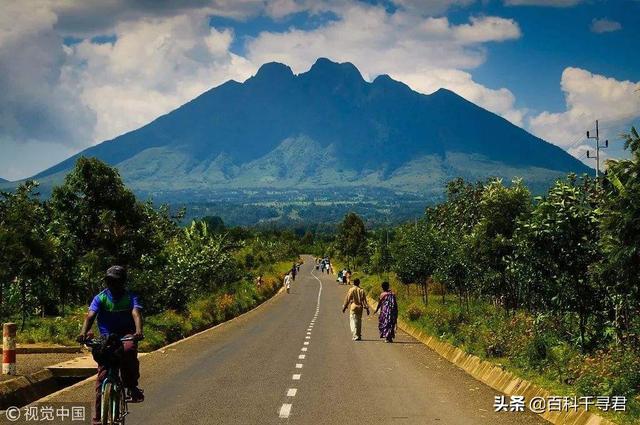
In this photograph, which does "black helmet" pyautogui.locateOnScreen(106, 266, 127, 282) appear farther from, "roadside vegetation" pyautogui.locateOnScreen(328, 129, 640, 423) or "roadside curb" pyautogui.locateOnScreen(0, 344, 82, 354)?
"roadside curb" pyautogui.locateOnScreen(0, 344, 82, 354)

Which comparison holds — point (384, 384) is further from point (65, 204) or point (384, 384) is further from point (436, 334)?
point (65, 204)

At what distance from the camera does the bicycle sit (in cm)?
881

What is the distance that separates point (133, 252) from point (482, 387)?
50.5 ft

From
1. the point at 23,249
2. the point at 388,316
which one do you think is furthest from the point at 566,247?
the point at 23,249

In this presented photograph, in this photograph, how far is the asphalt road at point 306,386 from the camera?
11.0m

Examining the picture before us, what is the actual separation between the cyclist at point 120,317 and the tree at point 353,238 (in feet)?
340

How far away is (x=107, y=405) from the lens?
347 inches

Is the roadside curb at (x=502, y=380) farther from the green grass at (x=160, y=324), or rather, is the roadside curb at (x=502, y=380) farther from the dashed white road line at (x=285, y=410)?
the green grass at (x=160, y=324)

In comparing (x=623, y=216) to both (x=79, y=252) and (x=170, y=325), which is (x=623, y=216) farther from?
(x=79, y=252)

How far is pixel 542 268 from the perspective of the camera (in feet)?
64.6

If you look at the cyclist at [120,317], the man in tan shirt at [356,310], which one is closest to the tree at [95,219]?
the man in tan shirt at [356,310]

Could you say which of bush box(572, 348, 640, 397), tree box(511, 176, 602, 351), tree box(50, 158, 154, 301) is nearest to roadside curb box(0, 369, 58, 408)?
bush box(572, 348, 640, 397)

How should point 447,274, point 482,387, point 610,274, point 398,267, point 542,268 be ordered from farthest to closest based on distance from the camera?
point 398,267
point 447,274
point 542,268
point 482,387
point 610,274

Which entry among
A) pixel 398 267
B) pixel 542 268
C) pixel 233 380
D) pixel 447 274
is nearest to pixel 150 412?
pixel 233 380
